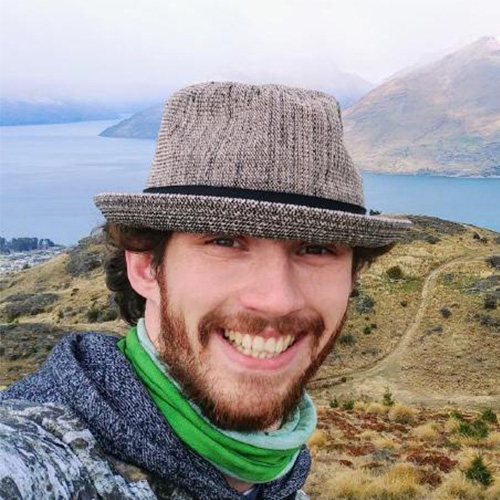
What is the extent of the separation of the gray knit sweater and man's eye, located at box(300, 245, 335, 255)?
97 centimetres

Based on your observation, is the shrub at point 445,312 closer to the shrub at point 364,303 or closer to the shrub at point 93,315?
the shrub at point 364,303

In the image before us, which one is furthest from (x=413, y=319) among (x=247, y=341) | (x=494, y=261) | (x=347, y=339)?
(x=247, y=341)

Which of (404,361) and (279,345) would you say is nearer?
(279,345)

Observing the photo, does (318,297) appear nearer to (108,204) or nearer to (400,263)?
(108,204)

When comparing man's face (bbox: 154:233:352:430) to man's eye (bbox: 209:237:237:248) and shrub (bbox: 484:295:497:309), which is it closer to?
man's eye (bbox: 209:237:237:248)

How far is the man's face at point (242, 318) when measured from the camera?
2.56 m

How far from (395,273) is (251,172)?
3994 cm

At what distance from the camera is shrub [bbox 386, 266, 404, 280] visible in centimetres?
4084

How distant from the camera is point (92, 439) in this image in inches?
82.8

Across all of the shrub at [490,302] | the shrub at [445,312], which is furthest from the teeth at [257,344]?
the shrub at [490,302]

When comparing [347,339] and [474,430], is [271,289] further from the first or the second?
[347,339]

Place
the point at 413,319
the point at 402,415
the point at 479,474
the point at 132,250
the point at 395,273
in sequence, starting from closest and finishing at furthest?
the point at 132,250 → the point at 479,474 → the point at 402,415 → the point at 413,319 → the point at 395,273

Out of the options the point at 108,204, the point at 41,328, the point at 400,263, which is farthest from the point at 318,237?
the point at 400,263

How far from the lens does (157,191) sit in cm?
279
